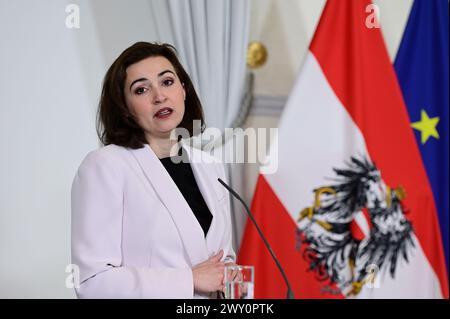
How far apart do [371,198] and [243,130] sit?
0.53 m

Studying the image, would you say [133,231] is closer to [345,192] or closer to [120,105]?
[120,105]

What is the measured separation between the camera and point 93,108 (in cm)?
218

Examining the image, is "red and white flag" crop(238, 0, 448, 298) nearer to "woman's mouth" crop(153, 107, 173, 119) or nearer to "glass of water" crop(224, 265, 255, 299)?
"woman's mouth" crop(153, 107, 173, 119)

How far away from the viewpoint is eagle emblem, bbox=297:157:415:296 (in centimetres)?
230

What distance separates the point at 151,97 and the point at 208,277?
446mm

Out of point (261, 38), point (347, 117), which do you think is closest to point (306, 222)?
point (347, 117)

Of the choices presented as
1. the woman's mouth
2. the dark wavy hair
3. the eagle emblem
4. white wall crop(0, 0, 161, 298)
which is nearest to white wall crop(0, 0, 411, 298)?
white wall crop(0, 0, 161, 298)

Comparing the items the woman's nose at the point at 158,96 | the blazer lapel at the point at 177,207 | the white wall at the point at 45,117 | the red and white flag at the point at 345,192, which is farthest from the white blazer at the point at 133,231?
the red and white flag at the point at 345,192

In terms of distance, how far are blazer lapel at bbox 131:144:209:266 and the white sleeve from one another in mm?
70

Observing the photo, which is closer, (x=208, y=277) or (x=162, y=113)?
(x=208, y=277)

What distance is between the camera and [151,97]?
1520 mm

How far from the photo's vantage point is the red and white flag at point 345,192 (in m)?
2.30

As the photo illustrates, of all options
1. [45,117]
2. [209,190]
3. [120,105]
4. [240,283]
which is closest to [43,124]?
[45,117]

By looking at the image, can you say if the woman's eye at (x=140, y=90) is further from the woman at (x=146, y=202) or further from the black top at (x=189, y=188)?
the black top at (x=189, y=188)
